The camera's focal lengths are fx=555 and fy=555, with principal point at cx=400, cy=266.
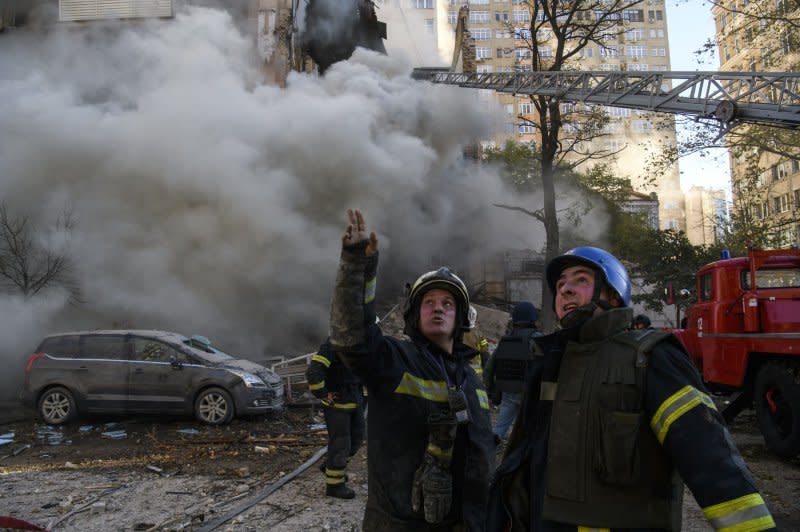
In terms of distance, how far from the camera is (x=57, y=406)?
8570 mm

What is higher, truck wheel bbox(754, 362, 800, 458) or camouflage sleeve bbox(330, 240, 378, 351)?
camouflage sleeve bbox(330, 240, 378, 351)

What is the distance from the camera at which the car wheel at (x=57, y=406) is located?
855 cm

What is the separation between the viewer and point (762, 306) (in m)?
6.52

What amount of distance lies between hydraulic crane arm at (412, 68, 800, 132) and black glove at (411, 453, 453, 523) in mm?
9342

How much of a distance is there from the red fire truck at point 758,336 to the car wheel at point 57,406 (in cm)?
930

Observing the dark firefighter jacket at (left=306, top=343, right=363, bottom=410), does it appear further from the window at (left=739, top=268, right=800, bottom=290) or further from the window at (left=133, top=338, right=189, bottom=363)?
the window at (left=739, top=268, right=800, bottom=290)

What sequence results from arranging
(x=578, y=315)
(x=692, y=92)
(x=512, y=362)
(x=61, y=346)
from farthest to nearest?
(x=692, y=92)
(x=61, y=346)
(x=512, y=362)
(x=578, y=315)

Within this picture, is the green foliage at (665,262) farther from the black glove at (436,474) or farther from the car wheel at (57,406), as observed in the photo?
the black glove at (436,474)

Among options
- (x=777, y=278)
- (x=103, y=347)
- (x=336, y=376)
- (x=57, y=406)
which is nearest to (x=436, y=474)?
(x=336, y=376)

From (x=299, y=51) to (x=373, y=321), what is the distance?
17079 millimetres

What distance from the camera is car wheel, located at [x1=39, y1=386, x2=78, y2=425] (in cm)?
855

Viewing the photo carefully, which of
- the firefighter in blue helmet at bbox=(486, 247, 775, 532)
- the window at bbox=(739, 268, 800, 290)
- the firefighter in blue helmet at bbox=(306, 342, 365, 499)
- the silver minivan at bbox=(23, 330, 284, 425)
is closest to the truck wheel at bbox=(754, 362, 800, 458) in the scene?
the window at bbox=(739, 268, 800, 290)

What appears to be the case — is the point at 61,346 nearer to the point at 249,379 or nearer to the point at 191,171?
the point at 249,379

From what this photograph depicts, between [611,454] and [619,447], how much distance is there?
0.03m
